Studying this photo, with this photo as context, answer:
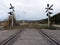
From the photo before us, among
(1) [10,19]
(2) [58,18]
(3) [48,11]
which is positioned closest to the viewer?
(3) [48,11]

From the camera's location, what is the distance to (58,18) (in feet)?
400

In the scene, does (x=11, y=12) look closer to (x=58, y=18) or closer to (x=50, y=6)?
(x=50, y=6)

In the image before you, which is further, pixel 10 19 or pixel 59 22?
pixel 59 22

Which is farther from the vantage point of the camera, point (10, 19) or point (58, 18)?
point (58, 18)

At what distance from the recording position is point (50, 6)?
290 ft

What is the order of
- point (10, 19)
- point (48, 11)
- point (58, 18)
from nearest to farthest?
point (48, 11) < point (10, 19) < point (58, 18)

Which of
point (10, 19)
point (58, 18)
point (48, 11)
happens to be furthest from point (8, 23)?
point (58, 18)

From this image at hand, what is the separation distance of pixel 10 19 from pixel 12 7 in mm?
5683

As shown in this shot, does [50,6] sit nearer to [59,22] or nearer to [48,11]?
[48,11]

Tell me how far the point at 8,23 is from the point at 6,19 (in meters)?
5.29

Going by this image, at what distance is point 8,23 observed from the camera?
90.6 meters

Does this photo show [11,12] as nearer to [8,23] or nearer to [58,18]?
[8,23]

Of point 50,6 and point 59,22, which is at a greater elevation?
point 50,6

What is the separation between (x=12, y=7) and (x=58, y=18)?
36098mm
